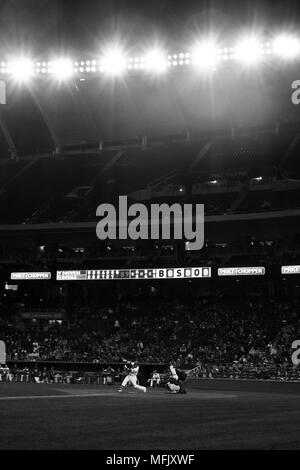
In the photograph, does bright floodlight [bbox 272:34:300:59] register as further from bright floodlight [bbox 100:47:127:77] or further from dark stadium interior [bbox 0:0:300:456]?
bright floodlight [bbox 100:47:127:77]

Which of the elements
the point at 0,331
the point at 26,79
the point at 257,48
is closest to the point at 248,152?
the point at 257,48

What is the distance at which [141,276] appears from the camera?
45.2 metres

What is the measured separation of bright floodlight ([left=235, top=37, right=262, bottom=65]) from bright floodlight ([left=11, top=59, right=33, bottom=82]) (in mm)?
12496

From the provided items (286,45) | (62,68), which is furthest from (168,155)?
(286,45)

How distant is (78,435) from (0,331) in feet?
132

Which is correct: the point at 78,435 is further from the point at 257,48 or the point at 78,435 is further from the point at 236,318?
the point at 236,318

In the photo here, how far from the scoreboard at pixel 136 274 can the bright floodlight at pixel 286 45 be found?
15.3m

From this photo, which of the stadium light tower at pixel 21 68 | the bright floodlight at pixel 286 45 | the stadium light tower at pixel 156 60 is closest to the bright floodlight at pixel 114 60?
the stadium light tower at pixel 156 60

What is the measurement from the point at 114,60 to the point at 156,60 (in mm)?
2516

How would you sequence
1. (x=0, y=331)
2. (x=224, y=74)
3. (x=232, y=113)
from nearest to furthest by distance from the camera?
(x=224, y=74) → (x=232, y=113) → (x=0, y=331)

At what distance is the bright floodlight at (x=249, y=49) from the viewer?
3506 centimetres

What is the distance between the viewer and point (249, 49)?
35.0 metres

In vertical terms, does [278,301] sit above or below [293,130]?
below

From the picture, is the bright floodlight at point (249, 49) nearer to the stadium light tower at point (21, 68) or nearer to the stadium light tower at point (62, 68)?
the stadium light tower at point (62, 68)
